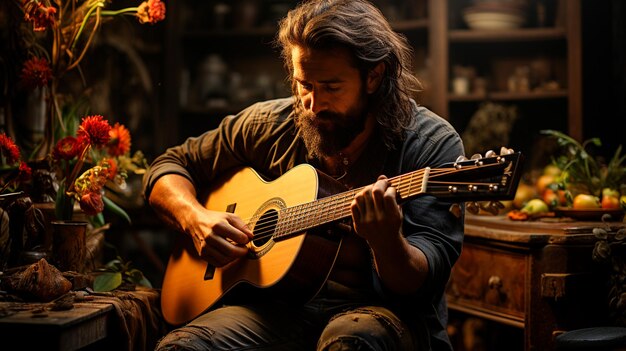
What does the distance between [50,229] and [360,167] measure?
1.07 metres

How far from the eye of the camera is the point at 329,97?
225 centimetres

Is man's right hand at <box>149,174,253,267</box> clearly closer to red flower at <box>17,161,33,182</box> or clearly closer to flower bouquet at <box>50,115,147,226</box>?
flower bouquet at <box>50,115,147,226</box>

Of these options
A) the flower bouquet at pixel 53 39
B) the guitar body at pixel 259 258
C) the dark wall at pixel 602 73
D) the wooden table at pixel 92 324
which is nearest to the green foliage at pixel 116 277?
the wooden table at pixel 92 324

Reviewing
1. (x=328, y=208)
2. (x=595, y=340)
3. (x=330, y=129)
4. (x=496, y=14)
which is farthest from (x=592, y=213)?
(x=496, y=14)

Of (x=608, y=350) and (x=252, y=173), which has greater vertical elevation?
(x=252, y=173)

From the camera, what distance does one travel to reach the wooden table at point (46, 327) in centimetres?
185

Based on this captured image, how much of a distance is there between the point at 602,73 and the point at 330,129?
2351 millimetres

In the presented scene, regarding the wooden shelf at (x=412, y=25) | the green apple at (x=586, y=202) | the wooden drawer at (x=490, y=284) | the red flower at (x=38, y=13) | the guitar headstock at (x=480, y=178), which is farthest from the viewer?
the wooden shelf at (x=412, y=25)

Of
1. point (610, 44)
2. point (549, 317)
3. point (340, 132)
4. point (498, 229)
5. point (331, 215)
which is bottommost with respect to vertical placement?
point (549, 317)

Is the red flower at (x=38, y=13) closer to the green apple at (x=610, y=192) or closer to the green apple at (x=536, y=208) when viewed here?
the green apple at (x=536, y=208)

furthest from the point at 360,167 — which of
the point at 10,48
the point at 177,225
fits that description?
the point at 10,48

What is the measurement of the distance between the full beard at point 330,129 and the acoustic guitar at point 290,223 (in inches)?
4.1

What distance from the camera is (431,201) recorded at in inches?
84.5

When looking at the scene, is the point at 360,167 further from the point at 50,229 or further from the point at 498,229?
the point at 50,229
